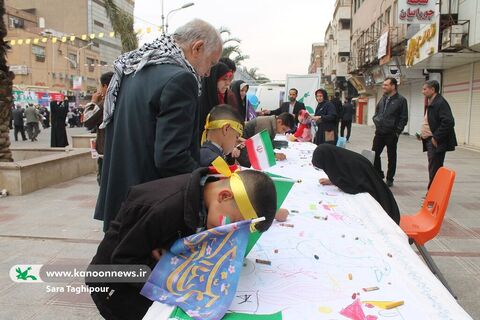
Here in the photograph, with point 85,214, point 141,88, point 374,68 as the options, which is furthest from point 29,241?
point 374,68

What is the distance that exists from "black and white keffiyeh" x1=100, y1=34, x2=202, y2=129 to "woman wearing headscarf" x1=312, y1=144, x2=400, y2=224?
177cm

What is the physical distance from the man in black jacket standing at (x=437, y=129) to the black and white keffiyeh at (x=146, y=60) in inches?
190

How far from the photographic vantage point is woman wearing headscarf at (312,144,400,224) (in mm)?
3260

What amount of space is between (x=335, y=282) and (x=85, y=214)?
14.3 ft

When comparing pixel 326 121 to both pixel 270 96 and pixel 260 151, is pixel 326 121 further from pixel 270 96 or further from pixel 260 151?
pixel 270 96

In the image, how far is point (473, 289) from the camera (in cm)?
316

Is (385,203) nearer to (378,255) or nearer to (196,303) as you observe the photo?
(378,255)

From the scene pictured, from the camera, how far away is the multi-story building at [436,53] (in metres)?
12.1

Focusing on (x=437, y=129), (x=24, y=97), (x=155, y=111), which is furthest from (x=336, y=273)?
(x=24, y=97)

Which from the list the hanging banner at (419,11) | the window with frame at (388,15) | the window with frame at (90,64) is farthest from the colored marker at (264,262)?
the window with frame at (90,64)

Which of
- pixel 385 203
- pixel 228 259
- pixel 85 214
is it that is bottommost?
pixel 85 214

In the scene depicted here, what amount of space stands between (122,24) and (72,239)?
12530 millimetres

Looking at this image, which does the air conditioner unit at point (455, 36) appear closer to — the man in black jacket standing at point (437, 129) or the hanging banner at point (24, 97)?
the man in black jacket standing at point (437, 129)

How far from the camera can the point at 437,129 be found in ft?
19.2
